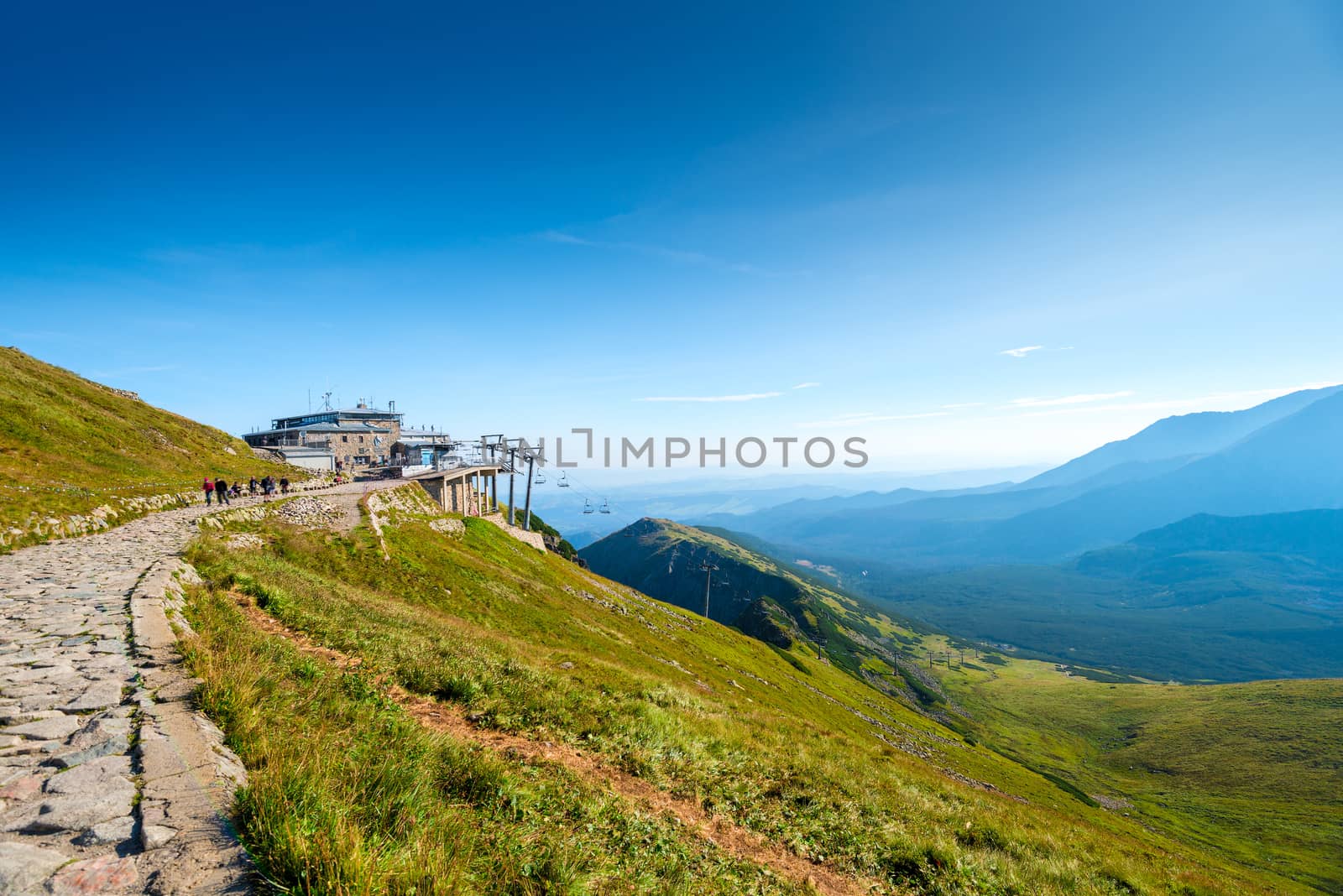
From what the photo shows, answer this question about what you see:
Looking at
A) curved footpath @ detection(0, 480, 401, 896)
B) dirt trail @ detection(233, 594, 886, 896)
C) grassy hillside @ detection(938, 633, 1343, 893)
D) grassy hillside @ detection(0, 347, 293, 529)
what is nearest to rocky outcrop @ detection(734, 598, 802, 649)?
grassy hillside @ detection(938, 633, 1343, 893)

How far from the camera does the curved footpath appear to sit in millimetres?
4059

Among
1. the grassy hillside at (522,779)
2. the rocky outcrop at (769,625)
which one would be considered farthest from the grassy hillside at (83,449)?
the rocky outcrop at (769,625)

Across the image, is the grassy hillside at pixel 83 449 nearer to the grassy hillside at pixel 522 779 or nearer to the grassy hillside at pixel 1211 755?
the grassy hillside at pixel 522 779

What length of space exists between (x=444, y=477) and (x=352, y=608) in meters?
44.0

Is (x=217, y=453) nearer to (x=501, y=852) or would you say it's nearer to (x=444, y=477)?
(x=444, y=477)

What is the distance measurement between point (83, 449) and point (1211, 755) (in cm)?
21869

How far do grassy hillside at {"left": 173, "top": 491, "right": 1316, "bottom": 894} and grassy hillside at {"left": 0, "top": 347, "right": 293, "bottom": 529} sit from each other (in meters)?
10.0

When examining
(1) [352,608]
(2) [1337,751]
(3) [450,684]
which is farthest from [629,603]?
(2) [1337,751]

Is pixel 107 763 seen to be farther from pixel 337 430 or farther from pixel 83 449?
pixel 337 430

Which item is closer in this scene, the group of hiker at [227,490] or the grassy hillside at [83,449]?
the grassy hillside at [83,449]

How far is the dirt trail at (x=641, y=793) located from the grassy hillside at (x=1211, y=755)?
13096 centimetres

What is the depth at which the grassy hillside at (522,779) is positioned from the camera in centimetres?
545

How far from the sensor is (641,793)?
10.2m

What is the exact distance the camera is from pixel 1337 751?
124 m
